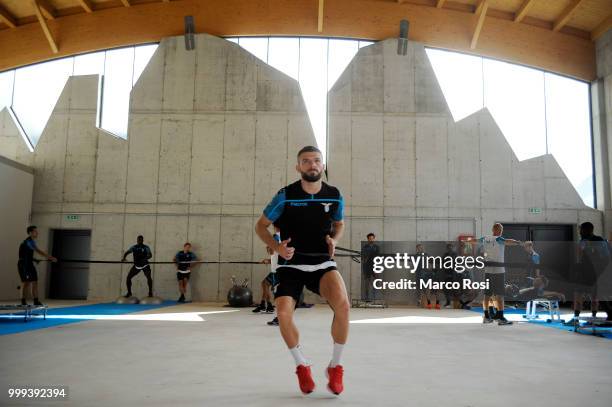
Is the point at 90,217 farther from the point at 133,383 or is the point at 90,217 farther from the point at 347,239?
the point at 133,383

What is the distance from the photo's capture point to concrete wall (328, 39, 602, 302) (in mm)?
16719

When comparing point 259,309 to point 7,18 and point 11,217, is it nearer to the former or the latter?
point 11,217

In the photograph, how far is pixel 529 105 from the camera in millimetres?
17219

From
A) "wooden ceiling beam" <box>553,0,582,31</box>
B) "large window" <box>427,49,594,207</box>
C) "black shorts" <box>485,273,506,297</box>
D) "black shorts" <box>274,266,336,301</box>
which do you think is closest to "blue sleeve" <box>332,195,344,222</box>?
"black shorts" <box>274,266,336,301</box>

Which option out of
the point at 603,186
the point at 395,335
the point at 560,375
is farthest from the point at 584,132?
the point at 560,375

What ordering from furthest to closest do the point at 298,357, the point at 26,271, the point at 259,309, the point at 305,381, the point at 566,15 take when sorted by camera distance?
the point at 566,15 → the point at 259,309 → the point at 26,271 → the point at 298,357 → the point at 305,381

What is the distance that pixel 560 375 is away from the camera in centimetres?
447

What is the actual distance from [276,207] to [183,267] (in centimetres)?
1277

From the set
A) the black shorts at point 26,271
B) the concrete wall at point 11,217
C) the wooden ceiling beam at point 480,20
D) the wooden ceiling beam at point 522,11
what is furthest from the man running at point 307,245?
the wooden ceiling beam at point 522,11

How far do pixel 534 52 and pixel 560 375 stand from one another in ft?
51.1

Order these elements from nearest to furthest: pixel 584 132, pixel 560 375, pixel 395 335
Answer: pixel 560 375 → pixel 395 335 → pixel 584 132

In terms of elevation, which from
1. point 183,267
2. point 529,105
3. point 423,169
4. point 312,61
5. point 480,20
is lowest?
point 183,267

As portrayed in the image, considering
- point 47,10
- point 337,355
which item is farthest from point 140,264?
point 337,355

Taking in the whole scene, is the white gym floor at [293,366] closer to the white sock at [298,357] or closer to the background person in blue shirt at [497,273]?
the white sock at [298,357]
